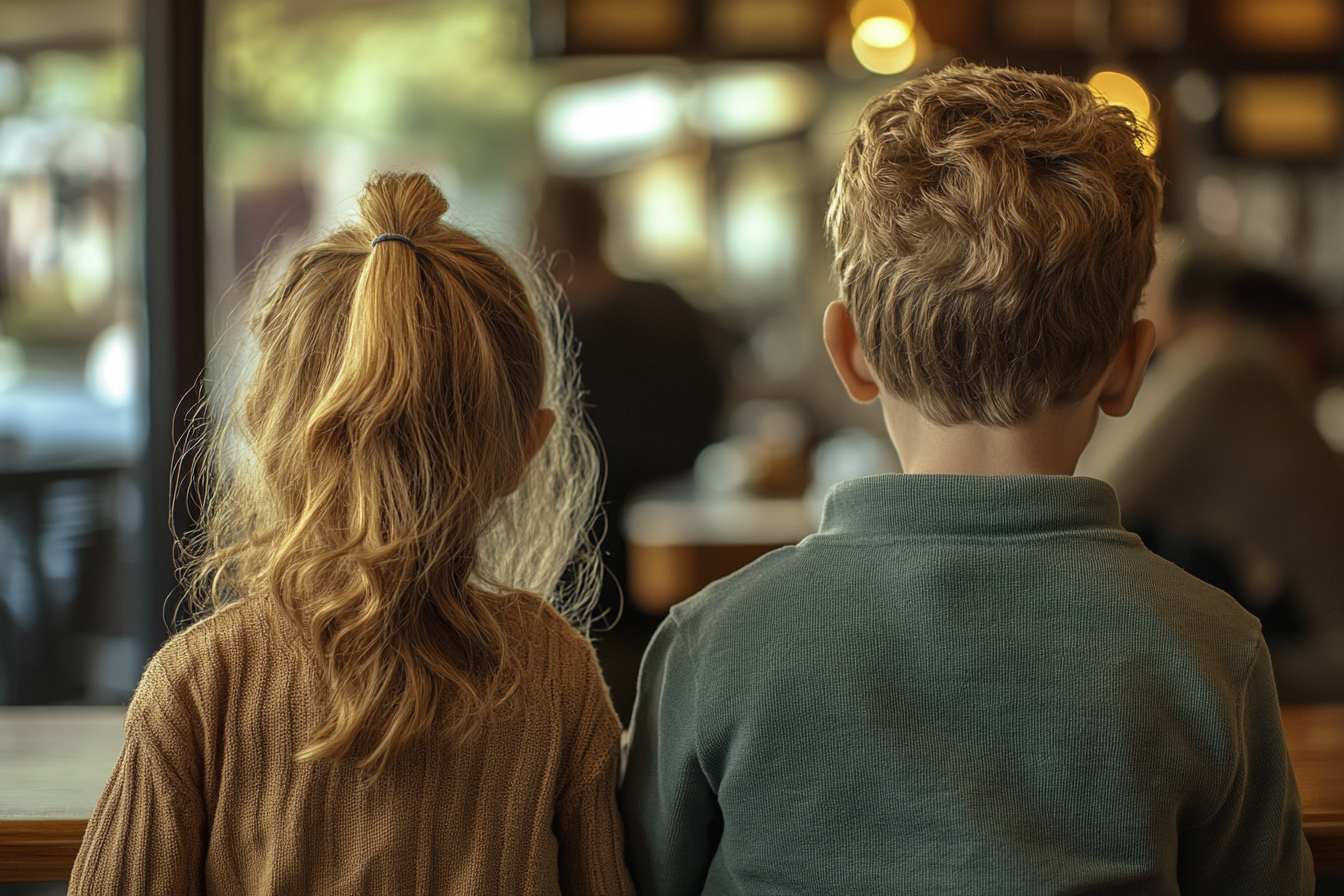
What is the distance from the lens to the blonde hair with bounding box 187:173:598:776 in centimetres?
86

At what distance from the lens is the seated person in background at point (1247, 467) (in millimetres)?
2410

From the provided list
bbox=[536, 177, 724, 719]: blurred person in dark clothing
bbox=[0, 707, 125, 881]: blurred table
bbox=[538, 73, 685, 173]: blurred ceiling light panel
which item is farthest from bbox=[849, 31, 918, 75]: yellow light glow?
bbox=[538, 73, 685, 173]: blurred ceiling light panel

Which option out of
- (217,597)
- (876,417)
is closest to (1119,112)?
(217,597)

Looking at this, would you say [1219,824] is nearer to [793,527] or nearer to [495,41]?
[793,527]

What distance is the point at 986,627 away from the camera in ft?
2.72

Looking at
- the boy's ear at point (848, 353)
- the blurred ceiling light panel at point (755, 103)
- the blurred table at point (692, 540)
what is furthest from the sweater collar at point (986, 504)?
the blurred ceiling light panel at point (755, 103)

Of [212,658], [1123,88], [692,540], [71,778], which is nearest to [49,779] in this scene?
[71,778]

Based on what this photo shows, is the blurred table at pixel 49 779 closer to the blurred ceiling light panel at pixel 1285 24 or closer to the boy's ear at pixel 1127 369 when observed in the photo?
the boy's ear at pixel 1127 369

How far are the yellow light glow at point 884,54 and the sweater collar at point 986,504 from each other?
3.01 m

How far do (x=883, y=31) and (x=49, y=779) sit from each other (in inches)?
123

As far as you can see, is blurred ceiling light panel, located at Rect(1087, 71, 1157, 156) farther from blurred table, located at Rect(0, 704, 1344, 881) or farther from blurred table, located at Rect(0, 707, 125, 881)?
blurred table, located at Rect(0, 707, 125, 881)

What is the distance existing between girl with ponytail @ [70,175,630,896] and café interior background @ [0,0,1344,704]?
0.15m

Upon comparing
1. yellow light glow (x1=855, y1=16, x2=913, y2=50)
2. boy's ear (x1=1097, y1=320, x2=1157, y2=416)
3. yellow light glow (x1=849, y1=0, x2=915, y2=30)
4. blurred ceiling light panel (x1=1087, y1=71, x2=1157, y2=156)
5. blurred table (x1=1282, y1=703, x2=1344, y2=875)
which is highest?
yellow light glow (x1=849, y1=0, x2=915, y2=30)

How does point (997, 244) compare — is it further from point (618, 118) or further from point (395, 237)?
point (618, 118)
